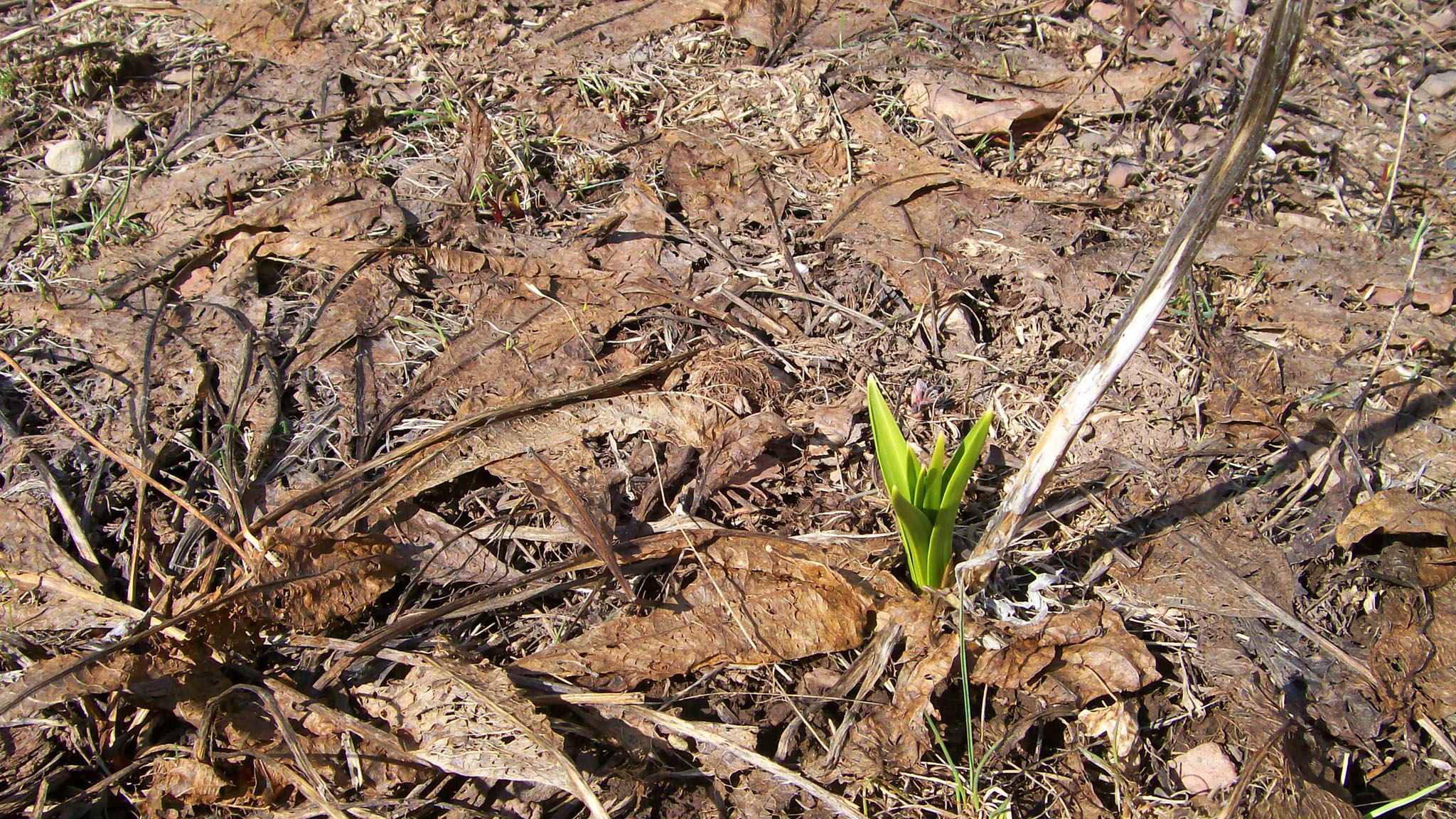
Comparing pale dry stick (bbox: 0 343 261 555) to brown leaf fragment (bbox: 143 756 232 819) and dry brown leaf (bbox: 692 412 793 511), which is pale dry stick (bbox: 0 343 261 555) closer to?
brown leaf fragment (bbox: 143 756 232 819)

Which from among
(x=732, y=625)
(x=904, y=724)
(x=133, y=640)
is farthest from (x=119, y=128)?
(x=904, y=724)

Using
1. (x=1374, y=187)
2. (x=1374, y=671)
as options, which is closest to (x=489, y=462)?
(x=1374, y=671)

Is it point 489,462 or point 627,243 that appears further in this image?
point 627,243

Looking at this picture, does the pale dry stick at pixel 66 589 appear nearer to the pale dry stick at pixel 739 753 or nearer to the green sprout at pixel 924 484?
the pale dry stick at pixel 739 753

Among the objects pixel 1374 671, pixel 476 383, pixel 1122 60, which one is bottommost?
pixel 1374 671

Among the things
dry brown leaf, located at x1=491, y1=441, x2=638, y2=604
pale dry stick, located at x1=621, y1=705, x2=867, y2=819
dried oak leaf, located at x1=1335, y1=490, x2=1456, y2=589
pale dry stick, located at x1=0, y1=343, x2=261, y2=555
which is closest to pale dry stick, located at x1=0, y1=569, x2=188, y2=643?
pale dry stick, located at x1=0, y1=343, x2=261, y2=555

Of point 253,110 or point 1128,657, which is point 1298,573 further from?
point 253,110

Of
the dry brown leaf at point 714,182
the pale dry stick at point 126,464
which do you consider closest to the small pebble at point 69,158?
the pale dry stick at point 126,464
